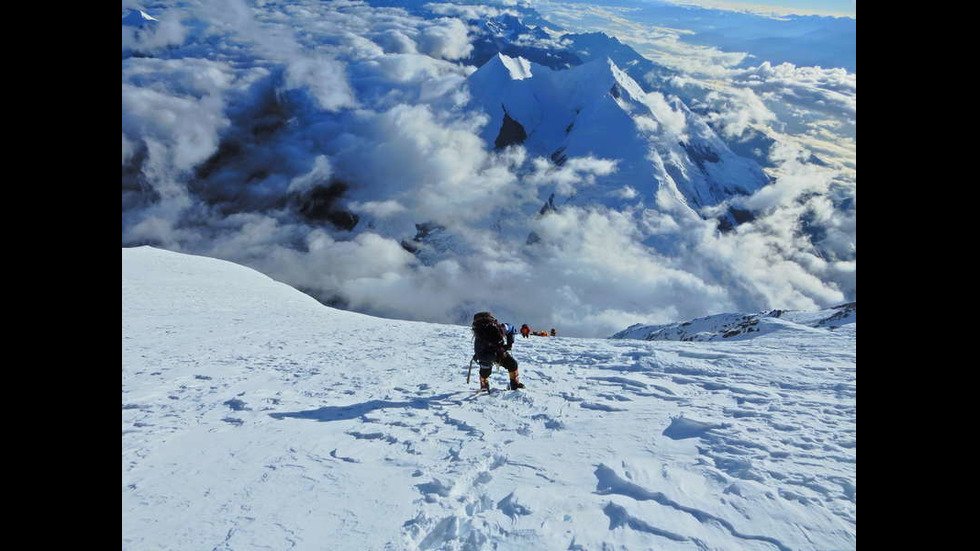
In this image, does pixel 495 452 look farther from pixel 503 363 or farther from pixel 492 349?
pixel 492 349

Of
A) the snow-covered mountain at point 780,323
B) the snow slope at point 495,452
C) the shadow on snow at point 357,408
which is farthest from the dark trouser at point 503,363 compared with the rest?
the snow-covered mountain at point 780,323

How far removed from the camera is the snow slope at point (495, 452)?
3908 mm

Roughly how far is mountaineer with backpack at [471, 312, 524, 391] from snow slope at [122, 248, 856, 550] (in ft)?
1.22

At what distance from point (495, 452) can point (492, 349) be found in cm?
258

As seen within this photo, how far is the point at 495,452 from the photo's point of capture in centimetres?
523

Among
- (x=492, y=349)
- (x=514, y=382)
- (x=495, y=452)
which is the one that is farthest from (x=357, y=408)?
(x=495, y=452)

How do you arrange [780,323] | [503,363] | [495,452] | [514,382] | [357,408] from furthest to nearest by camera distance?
[780,323], [514,382], [503,363], [357,408], [495,452]

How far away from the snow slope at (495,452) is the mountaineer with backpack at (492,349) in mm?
373

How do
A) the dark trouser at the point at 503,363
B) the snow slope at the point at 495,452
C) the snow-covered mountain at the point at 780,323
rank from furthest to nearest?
the snow-covered mountain at the point at 780,323, the dark trouser at the point at 503,363, the snow slope at the point at 495,452

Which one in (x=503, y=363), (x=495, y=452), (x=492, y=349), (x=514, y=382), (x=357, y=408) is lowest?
(x=357, y=408)

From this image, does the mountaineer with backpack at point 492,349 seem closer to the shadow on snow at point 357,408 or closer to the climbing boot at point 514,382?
the climbing boot at point 514,382

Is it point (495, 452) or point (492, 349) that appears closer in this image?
point (495, 452)
